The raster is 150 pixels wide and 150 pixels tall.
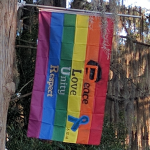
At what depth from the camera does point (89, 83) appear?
144 inches

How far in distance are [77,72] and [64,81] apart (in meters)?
0.20

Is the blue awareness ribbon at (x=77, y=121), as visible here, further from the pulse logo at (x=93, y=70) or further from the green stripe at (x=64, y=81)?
the pulse logo at (x=93, y=70)

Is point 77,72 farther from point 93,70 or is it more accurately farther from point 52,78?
point 52,78

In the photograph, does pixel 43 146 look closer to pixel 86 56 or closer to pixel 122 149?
pixel 122 149

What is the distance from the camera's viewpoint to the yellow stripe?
3645mm

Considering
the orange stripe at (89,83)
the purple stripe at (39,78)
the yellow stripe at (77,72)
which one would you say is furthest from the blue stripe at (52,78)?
the orange stripe at (89,83)

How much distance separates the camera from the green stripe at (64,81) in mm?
3650

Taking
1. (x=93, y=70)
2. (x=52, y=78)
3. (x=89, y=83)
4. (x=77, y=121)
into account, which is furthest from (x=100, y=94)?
(x=52, y=78)

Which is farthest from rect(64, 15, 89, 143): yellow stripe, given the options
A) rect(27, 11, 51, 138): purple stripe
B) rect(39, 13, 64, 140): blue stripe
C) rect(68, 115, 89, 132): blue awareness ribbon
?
rect(27, 11, 51, 138): purple stripe

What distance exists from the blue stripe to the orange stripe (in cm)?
37

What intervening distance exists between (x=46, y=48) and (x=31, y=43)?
1835 millimetres

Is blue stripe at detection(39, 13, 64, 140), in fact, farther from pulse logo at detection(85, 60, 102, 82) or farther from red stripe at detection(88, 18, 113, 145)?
red stripe at detection(88, 18, 113, 145)

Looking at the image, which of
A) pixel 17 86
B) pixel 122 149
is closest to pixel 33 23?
pixel 17 86

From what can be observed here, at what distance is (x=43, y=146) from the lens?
473cm
